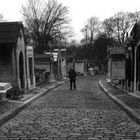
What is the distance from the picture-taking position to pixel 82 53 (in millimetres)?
77562

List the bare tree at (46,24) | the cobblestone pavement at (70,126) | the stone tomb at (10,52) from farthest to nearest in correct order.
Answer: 1. the bare tree at (46,24)
2. the stone tomb at (10,52)
3. the cobblestone pavement at (70,126)

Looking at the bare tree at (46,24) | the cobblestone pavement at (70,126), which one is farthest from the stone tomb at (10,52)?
the bare tree at (46,24)

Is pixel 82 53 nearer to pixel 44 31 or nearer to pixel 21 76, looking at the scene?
pixel 44 31

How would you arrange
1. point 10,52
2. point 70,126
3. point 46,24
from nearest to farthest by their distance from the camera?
point 70,126
point 10,52
point 46,24

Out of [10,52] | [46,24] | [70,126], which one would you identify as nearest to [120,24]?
[46,24]

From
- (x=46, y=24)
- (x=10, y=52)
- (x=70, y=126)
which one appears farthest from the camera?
(x=46, y=24)

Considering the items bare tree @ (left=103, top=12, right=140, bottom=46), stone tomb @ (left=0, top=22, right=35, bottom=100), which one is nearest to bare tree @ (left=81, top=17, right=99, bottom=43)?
bare tree @ (left=103, top=12, right=140, bottom=46)

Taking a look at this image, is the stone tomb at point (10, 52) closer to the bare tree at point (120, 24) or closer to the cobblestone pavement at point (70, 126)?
the cobblestone pavement at point (70, 126)

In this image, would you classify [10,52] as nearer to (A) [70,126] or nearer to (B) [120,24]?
(A) [70,126]

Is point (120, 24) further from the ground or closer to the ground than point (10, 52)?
further from the ground

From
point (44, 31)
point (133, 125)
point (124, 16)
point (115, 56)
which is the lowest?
point (133, 125)

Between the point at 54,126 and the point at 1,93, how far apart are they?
17.1ft

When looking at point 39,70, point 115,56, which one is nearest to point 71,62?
point 39,70

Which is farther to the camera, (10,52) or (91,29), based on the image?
(91,29)
